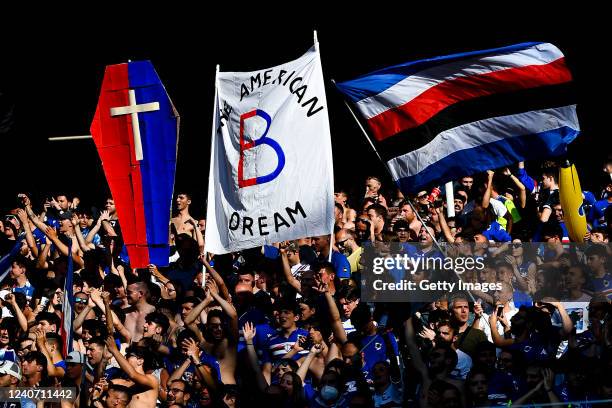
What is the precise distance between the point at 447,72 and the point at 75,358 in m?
3.87

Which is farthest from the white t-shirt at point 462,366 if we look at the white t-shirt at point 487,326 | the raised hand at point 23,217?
the raised hand at point 23,217

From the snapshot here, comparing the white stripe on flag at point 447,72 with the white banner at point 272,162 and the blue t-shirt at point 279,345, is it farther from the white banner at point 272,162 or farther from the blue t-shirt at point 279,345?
the blue t-shirt at point 279,345

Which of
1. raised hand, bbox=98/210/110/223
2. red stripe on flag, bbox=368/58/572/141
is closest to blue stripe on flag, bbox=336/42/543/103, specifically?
red stripe on flag, bbox=368/58/572/141

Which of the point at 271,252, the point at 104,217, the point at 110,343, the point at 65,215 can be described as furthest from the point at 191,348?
the point at 65,215

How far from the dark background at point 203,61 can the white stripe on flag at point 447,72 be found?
15.9 feet

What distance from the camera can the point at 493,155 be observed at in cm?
1193

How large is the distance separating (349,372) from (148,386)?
1884 millimetres

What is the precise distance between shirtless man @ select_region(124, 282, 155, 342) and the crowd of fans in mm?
→ 17

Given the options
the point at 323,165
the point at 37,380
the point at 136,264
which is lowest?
the point at 37,380

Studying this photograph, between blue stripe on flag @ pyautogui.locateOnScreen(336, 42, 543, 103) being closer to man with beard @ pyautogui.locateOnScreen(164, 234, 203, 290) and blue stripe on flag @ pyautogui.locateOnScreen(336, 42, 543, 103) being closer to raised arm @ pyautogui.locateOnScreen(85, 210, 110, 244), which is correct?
man with beard @ pyautogui.locateOnScreen(164, 234, 203, 290)

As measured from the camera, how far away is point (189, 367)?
12008mm

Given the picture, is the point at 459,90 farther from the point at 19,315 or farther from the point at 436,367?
the point at 19,315

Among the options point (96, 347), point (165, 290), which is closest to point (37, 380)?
point (96, 347)

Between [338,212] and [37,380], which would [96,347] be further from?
[338,212]
